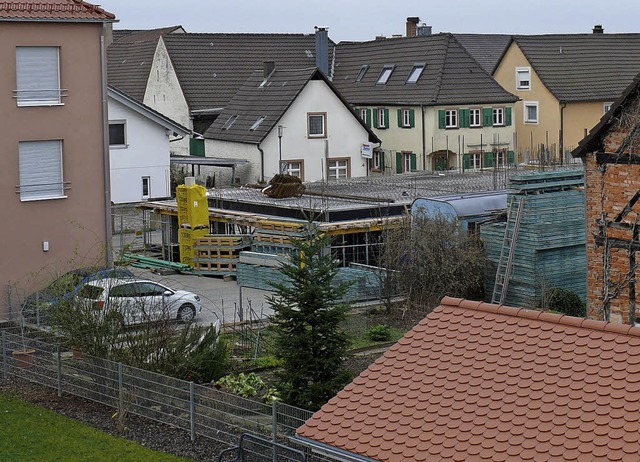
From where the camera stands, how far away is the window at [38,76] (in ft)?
94.3

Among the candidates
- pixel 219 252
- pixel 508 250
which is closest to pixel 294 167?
pixel 219 252

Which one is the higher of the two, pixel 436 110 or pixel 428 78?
pixel 428 78

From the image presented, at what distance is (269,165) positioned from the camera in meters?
51.4

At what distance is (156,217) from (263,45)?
2499 centimetres

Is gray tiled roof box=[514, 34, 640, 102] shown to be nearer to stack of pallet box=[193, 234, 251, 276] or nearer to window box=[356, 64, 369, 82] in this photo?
window box=[356, 64, 369, 82]

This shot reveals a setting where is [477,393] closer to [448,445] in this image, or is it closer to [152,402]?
[448,445]

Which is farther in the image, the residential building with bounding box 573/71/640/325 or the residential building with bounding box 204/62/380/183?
the residential building with bounding box 204/62/380/183

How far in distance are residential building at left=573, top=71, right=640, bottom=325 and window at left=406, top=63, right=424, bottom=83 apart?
34598 millimetres

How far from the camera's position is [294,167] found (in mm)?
52031

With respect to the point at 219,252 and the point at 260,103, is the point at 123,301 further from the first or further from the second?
the point at 260,103

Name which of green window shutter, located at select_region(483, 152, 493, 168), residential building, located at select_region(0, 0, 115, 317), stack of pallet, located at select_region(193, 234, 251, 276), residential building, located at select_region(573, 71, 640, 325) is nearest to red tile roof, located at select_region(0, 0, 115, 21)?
residential building, located at select_region(0, 0, 115, 317)

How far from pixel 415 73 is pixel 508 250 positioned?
28.7 meters

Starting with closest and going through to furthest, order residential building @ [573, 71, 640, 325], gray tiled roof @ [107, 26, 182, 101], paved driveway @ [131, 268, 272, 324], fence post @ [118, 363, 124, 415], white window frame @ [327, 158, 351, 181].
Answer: fence post @ [118, 363, 124, 415] < residential building @ [573, 71, 640, 325] < paved driveway @ [131, 268, 272, 324] < white window frame @ [327, 158, 351, 181] < gray tiled roof @ [107, 26, 182, 101]

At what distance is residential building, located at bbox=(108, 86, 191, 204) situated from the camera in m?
45.6
